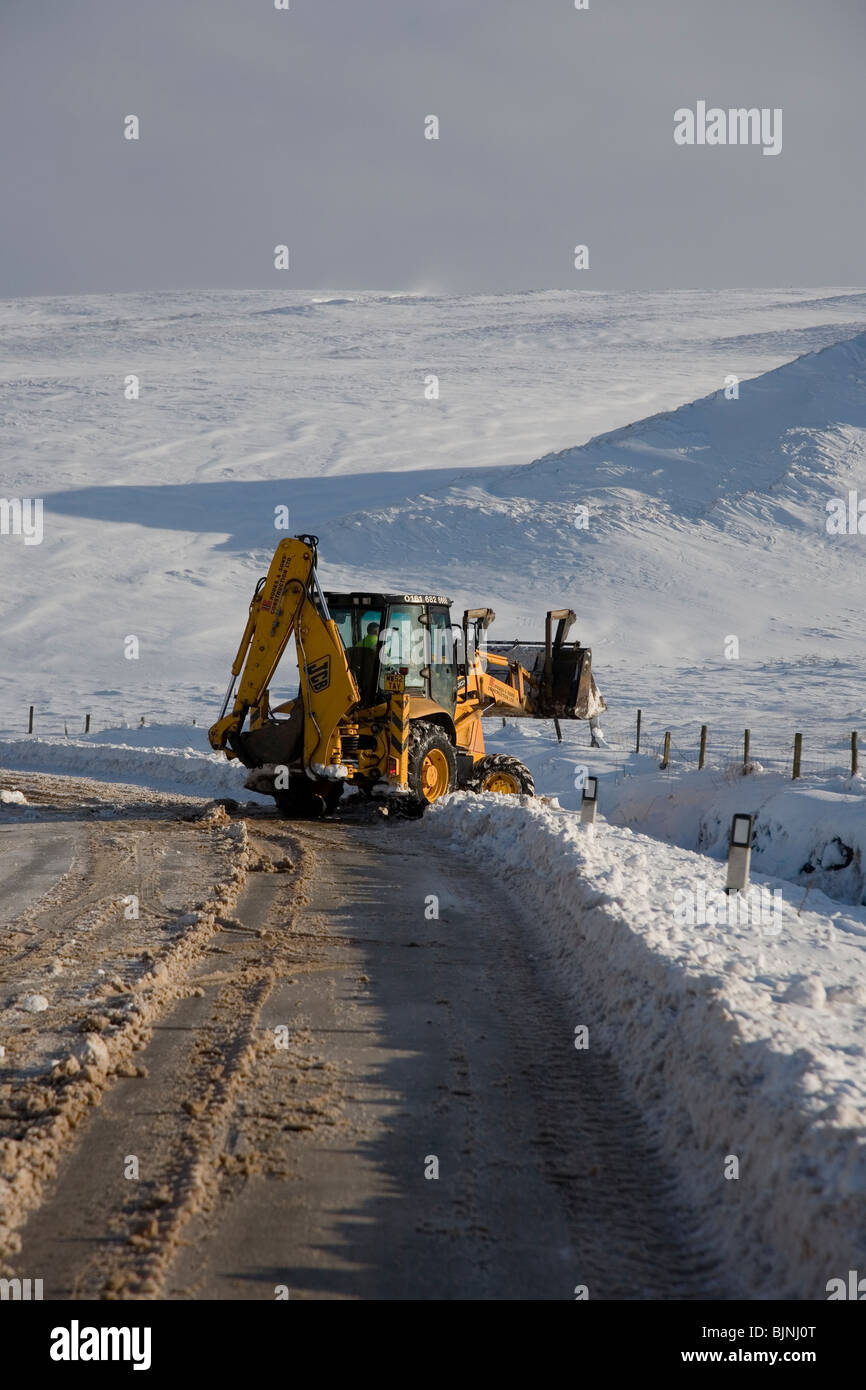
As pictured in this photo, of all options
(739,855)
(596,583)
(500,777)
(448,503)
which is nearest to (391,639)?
(500,777)

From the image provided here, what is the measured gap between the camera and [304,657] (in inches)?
640

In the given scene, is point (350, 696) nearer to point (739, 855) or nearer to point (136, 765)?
point (739, 855)

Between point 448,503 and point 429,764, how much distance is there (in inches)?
2036

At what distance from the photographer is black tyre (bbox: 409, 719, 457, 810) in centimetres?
1662

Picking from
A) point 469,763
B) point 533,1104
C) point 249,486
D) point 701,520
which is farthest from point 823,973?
point 249,486

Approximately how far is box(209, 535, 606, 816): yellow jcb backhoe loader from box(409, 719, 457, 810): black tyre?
0.02 metres

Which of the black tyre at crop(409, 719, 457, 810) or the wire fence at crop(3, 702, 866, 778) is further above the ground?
the black tyre at crop(409, 719, 457, 810)

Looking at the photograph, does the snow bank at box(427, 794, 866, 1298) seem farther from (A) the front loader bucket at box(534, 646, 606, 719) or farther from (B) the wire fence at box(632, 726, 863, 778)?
(B) the wire fence at box(632, 726, 863, 778)

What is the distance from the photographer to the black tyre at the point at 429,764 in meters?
16.6

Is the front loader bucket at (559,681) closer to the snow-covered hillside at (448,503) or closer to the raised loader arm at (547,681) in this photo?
the raised loader arm at (547,681)

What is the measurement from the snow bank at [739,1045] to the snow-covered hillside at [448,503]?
3036 cm

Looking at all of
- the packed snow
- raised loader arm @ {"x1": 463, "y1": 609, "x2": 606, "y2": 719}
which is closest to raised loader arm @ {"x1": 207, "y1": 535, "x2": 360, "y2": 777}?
the packed snow

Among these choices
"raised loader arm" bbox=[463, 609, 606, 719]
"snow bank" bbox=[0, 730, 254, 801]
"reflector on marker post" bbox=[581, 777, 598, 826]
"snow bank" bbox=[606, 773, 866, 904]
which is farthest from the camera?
"snow bank" bbox=[0, 730, 254, 801]

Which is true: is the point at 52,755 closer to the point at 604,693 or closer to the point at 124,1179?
the point at 604,693
